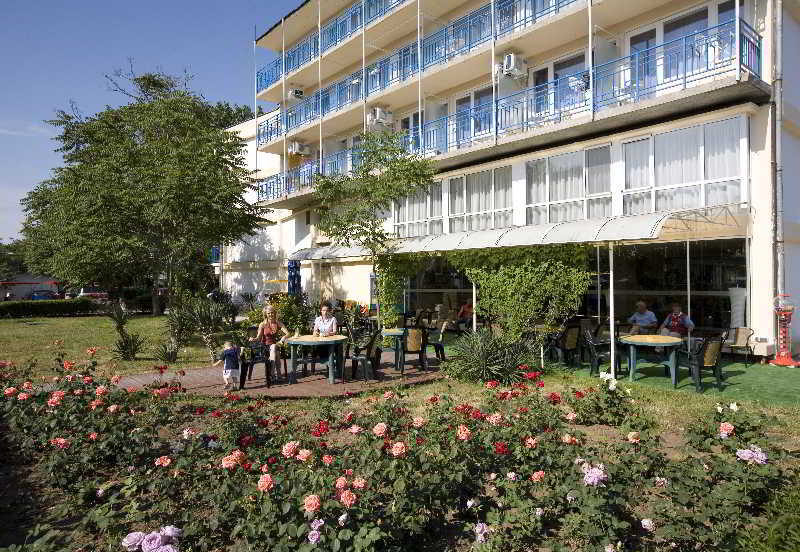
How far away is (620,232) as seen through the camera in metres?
9.82

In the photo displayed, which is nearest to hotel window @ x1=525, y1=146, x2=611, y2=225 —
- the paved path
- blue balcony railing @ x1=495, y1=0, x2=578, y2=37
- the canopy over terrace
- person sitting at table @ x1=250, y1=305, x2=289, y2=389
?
the canopy over terrace

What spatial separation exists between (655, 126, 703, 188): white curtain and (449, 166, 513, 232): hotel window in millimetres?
4508

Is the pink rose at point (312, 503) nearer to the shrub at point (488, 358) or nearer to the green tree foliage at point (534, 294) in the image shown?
the shrub at point (488, 358)

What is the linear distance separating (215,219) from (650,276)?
13523 mm

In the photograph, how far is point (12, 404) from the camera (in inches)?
228

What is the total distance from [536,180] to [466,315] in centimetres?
469

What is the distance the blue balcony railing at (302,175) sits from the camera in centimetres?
2401

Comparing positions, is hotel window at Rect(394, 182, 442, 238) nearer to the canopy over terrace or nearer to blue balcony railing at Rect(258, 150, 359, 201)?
blue balcony railing at Rect(258, 150, 359, 201)

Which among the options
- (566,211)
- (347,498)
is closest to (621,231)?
(566,211)

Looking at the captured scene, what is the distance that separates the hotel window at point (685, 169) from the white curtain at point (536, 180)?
246 centimetres

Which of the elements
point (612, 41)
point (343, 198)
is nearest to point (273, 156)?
point (343, 198)

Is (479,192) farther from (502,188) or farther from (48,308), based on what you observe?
(48,308)

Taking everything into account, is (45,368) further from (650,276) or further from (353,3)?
(353,3)

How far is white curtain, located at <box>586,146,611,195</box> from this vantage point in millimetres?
14047
